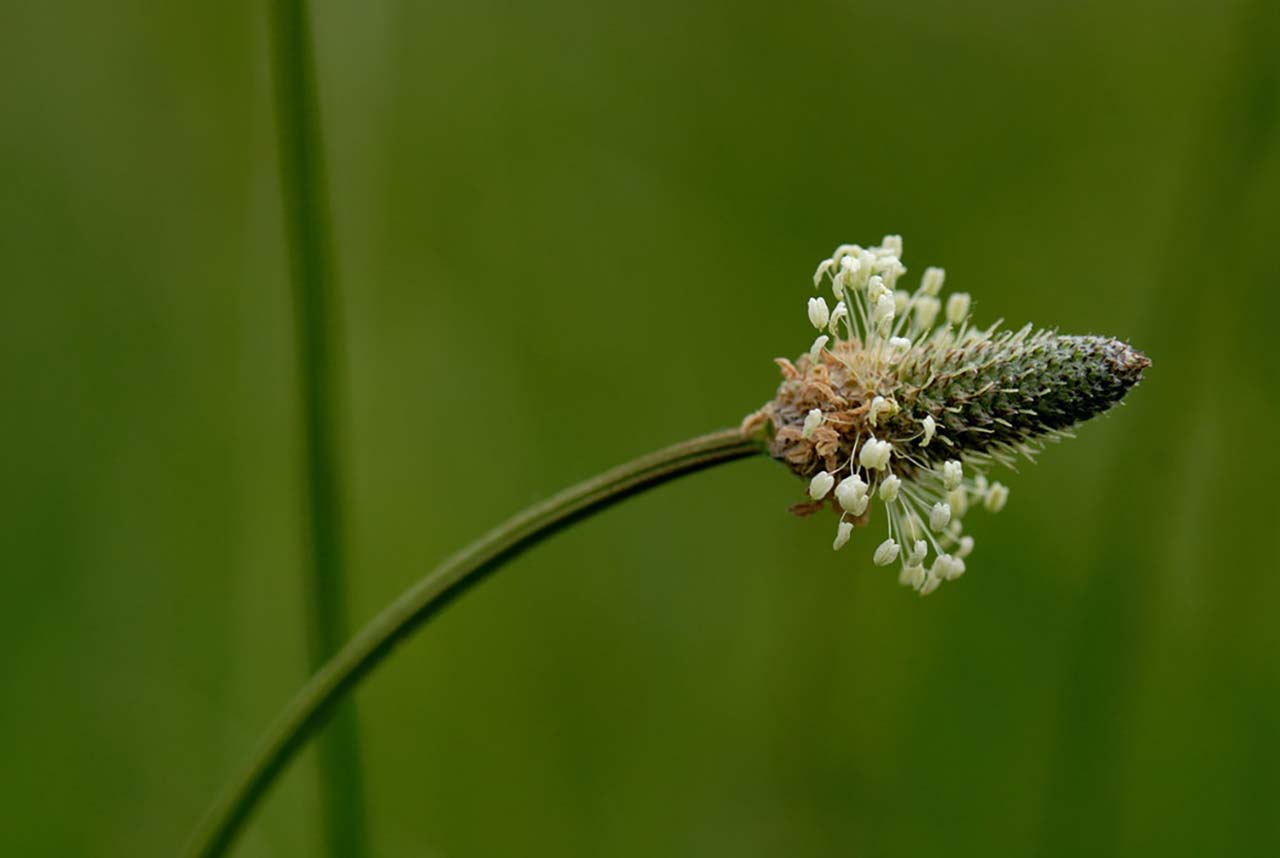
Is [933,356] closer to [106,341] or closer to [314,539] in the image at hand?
[314,539]

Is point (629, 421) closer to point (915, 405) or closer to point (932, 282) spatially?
point (932, 282)

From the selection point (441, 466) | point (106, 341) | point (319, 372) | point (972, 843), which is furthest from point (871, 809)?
point (106, 341)

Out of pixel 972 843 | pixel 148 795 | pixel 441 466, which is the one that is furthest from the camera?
pixel 441 466

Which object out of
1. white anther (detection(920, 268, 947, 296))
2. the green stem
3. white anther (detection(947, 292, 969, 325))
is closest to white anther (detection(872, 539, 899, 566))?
white anther (detection(947, 292, 969, 325))

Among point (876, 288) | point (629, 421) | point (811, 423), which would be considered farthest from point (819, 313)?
point (629, 421)

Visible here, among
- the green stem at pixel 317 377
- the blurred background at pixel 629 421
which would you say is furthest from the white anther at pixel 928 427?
the blurred background at pixel 629 421
